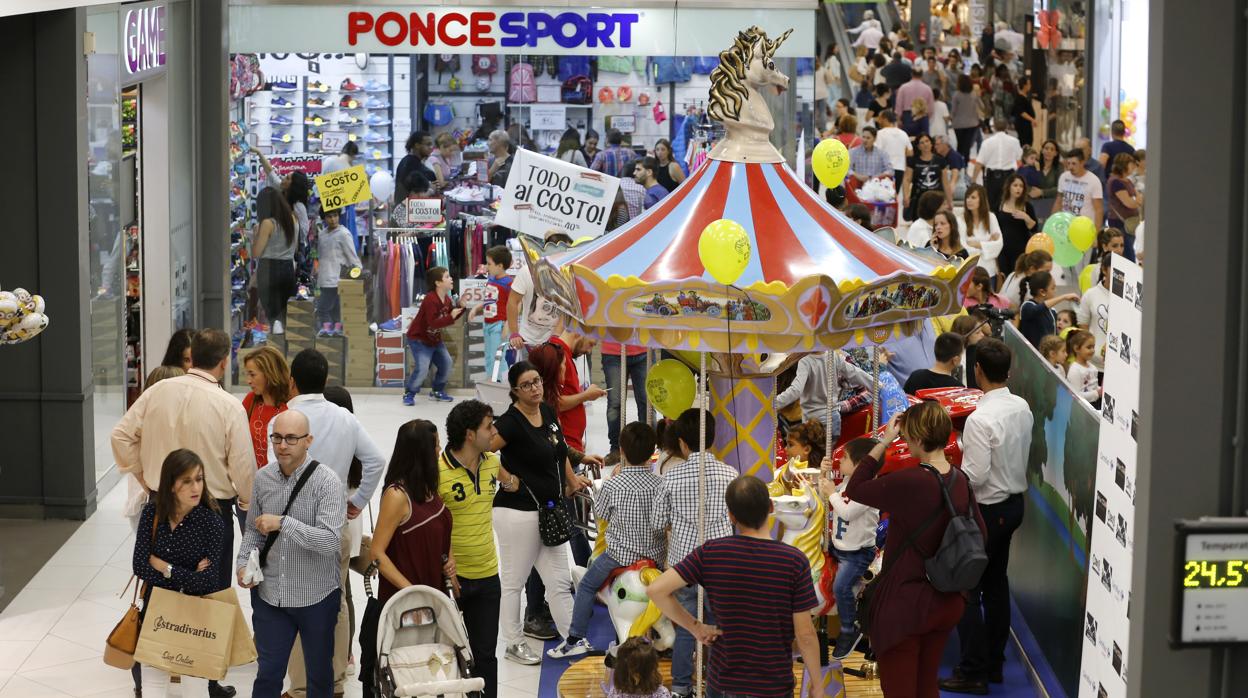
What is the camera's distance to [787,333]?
7.70 meters

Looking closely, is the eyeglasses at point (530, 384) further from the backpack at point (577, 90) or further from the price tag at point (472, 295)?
the backpack at point (577, 90)

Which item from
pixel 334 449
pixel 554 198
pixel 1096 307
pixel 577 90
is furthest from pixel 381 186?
pixel 334 449

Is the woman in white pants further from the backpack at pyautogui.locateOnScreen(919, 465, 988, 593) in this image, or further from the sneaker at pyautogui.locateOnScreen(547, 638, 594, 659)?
the backpack at pyautogui.locateOnScreen(919, 465, 988, 593)

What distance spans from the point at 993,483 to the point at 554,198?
5980 mm

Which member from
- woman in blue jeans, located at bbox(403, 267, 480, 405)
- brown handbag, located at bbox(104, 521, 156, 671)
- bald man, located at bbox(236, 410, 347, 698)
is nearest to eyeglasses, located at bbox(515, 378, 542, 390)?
bald man, located at bbox(236, 410, 347, 698)

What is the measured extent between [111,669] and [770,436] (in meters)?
3.55

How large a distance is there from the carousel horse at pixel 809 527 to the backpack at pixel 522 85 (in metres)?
7.25

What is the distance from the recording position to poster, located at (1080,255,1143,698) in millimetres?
6426

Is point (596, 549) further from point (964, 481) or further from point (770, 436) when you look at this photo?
point (964, 481)

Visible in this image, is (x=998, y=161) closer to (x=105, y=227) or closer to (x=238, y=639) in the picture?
(x=105, y=227)

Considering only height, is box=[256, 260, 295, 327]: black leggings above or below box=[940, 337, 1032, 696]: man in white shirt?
above

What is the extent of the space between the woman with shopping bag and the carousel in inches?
74.0

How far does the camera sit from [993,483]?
8430 mm

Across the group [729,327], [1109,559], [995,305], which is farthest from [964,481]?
[995,305]
